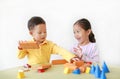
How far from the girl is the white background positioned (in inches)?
5.2

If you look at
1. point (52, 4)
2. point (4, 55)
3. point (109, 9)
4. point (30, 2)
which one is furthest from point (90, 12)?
point (4, 55)

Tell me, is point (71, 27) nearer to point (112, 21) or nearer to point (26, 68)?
point (112, 21)

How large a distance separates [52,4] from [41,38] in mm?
377

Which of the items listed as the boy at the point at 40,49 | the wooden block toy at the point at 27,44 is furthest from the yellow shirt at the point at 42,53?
the wooden block toy at the point at 27,44

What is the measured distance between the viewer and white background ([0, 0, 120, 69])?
1.58 m

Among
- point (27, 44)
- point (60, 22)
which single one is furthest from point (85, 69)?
point (60, 22)

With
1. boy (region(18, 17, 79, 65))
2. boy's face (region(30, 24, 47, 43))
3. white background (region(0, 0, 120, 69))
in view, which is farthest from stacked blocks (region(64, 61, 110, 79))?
white background (region(0, 0, 120, 69))

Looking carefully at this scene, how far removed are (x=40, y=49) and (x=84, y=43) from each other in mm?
285

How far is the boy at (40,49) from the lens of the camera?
1.30m

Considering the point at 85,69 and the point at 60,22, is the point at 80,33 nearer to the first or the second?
the point at 60,22

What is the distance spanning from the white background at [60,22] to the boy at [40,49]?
0.89ft

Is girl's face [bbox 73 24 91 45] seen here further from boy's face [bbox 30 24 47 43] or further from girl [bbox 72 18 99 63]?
boy's face [bbox 30 24 47 43]

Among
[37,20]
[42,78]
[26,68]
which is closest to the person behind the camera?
[42,78]

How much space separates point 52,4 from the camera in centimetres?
163
